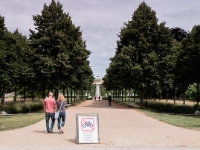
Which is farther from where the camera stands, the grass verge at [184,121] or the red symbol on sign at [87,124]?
the grass verge at [184,121]

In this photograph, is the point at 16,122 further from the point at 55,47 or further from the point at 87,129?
the point at 55,47

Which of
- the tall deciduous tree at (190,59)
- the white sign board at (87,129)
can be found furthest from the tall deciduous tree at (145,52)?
the white sign board at (87,129)

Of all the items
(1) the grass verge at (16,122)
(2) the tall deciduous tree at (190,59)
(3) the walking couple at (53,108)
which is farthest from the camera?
(2) the tall deciduous tree at (190,59)

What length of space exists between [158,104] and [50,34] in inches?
687

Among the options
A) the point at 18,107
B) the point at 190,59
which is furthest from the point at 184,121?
the point at 18,107

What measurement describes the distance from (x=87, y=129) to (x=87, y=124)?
7.7 inches

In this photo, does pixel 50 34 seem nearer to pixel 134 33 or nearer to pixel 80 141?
pixel 134 33

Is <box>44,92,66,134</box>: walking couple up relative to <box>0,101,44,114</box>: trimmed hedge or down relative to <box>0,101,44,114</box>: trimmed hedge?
up

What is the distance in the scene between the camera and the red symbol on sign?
37.3 feet

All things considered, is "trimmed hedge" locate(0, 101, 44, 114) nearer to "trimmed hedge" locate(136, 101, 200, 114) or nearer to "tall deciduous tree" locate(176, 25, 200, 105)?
"trimmed hedge" locate(136, 101, 200, 114)

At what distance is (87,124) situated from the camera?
1146 cm

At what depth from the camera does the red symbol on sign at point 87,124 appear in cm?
1137

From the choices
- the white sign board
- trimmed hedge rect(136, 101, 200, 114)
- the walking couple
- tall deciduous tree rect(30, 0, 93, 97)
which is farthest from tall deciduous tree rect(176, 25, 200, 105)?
the white sign board

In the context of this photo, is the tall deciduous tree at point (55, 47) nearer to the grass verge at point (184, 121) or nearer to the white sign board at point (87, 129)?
the grass verge at point (184, 121)
